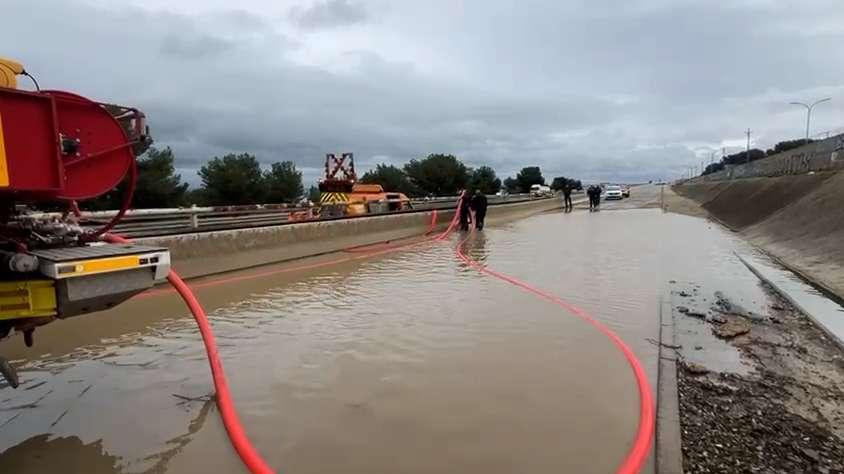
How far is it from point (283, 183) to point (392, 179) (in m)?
22.1

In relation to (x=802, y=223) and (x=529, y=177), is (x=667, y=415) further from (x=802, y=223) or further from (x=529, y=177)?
(x=529, y=177)

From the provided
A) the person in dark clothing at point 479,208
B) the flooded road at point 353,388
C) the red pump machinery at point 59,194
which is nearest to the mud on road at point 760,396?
the flooded road at point 353,388

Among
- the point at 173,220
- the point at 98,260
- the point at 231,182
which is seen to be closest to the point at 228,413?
the point at 98,260

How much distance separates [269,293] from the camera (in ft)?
27.7

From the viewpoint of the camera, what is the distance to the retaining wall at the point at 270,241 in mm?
9133

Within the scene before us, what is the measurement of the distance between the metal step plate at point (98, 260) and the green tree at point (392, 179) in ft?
231

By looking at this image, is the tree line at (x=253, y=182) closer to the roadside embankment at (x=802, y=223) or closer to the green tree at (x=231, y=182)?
the green tree at (x=231, y=182)

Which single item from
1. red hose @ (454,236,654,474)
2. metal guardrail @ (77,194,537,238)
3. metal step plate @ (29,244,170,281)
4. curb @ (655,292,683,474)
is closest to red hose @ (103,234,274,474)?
metal step plate @ (29,244,170,281)

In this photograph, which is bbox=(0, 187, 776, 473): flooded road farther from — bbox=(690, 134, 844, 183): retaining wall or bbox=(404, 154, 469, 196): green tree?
bbox=(404, 154, 469, 196): green tree

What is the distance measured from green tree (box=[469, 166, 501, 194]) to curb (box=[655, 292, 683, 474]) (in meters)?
82.1

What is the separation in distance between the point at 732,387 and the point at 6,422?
561cm

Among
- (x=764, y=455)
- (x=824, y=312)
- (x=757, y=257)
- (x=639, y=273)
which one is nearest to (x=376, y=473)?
(x=764, y=455)

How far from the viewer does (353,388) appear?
4520mm

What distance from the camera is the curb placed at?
3.36m
